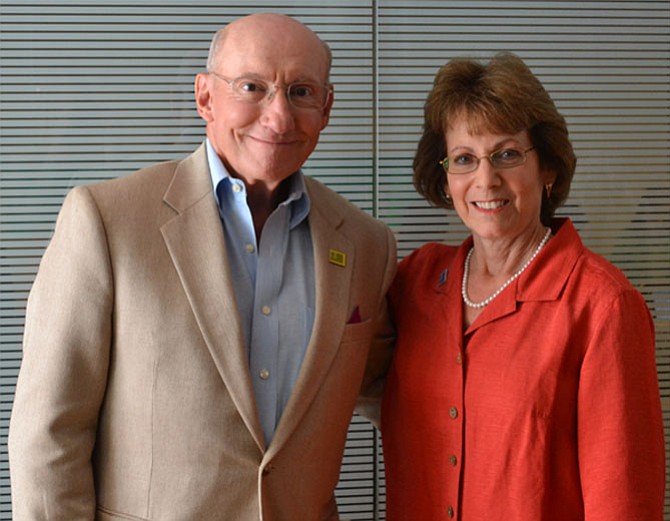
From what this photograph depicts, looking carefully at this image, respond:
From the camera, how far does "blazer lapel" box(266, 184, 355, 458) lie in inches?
85.9

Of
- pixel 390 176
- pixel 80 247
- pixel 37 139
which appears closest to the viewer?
pixel 80 247

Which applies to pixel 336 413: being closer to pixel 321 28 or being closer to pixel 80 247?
pixel 80 247

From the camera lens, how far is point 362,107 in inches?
119

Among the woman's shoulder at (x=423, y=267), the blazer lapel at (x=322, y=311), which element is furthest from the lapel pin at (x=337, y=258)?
the woman's shoulder at (x=423, y=267)

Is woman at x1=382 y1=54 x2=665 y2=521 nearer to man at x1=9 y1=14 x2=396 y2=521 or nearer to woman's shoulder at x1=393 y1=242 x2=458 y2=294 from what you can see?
woman's shoulder at x1=393 y1=242 x2=458 y2=294

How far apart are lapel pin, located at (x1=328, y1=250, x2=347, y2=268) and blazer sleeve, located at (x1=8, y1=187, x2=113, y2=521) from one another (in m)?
0.60

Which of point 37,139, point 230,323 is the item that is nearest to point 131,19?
point 37,139

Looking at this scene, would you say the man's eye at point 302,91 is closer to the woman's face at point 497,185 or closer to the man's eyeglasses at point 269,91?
the man's eyeglasses at point 269,91

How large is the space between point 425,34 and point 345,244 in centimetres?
102

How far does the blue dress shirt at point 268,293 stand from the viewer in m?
2.20

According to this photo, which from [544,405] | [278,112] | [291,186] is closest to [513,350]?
[544,405]

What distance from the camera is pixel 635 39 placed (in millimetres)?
3123

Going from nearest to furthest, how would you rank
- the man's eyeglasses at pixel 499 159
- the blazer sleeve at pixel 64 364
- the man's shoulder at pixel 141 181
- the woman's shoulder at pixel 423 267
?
the blazer sleeve at pixel 64 364 → the man's shoulder at pixel 141 181 → the man's eyeglasses at pixel 499 159 → the woman's shoulder at pixel 423 267

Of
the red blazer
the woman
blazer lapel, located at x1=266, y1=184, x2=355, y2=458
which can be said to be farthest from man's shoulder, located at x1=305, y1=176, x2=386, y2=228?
the red blazer
